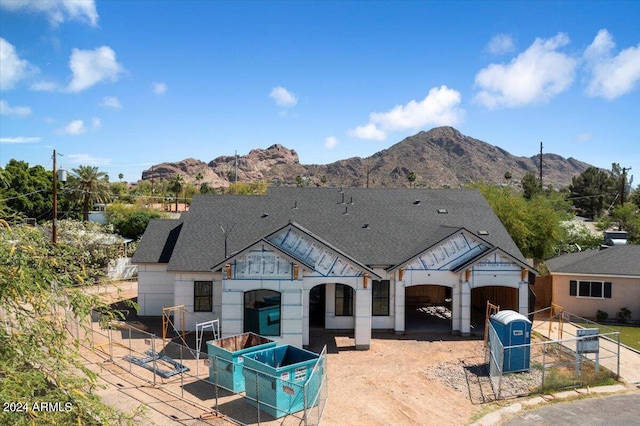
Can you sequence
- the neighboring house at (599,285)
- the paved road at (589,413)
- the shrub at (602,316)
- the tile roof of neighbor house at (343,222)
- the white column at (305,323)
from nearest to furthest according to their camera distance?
the paved road at (589,413)
the white column at (305,323)
the tile roof of neighbor house at (343,222)
the neighboring house at (599,285)
the shrub at (602,316)

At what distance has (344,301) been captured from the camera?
23.8 meters

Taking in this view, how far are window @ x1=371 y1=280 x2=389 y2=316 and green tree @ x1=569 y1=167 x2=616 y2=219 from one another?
6861 centimetres

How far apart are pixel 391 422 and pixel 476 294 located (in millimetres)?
17338

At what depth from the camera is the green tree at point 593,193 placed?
8250cm

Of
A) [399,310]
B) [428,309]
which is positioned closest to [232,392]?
[399,310]

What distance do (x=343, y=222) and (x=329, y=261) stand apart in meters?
6.79

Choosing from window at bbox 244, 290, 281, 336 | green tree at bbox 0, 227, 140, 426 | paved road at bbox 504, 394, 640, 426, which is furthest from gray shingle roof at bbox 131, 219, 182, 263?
green tree at bbox 0, 227, 140, 426

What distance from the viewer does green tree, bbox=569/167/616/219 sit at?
82500 mm

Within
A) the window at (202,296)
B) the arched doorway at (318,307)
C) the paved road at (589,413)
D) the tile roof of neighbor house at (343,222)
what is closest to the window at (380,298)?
the tile roof of neighbor house at (343,222)

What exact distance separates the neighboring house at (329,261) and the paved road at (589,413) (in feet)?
24.5

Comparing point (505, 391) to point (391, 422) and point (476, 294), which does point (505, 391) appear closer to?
point (391, 422)

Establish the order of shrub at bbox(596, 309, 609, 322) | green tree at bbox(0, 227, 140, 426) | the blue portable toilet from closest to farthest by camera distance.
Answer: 1. green tree at bbox(0, 227, 140, 426)
2. the blue portable toilet
3. shrub at bbox(596, 309, 609, 322)

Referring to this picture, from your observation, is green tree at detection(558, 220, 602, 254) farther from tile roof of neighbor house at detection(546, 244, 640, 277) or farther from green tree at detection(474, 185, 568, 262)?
tile roof of neighbor house at detection(546, 244, 640, 277)

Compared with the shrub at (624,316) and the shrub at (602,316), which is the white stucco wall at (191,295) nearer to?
the shrub at (602,316)
